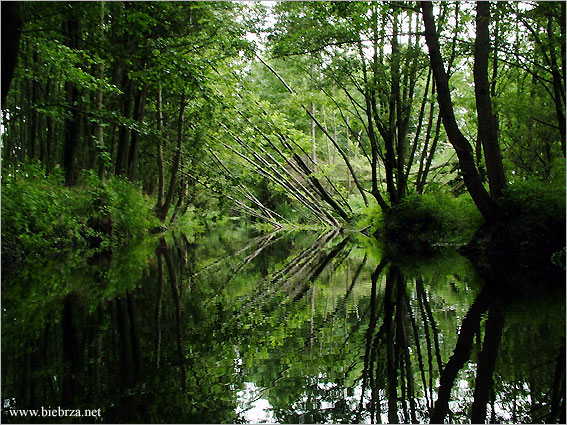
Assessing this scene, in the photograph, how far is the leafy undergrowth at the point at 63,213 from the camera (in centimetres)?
852

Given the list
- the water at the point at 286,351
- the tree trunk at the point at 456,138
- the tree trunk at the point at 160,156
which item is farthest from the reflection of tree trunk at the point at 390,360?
the tree trunk at the point at 160,156

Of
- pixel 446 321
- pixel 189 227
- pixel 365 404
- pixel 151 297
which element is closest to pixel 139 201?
pixel 151 297

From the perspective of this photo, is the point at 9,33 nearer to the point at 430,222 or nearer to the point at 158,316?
the point at 158,316

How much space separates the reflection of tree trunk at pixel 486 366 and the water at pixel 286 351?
1cm

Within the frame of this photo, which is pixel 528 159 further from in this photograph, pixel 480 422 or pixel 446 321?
pixel 480 422

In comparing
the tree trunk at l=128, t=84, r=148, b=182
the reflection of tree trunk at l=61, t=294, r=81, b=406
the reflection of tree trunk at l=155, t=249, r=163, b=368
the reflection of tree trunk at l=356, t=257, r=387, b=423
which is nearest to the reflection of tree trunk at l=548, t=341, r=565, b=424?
the reflection of tree trunk at l=356, t=257, r=387, b=423

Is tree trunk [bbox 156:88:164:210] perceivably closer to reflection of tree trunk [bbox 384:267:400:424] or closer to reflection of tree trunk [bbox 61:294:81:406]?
reflection of tree trunk [bbox 61:294:81:406]

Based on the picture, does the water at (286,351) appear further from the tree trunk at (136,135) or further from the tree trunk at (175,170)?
the tree trunk at (136,135)

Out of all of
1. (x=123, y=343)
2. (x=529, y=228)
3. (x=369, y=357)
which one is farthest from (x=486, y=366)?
(x=529, y=228)

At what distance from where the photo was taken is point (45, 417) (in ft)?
7.64

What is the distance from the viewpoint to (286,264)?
968 centimetres

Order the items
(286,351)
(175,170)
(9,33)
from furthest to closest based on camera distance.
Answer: (175,170) < (9,33) < (286,351)

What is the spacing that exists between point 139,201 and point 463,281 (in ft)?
33.2

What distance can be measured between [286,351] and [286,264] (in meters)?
6.24
